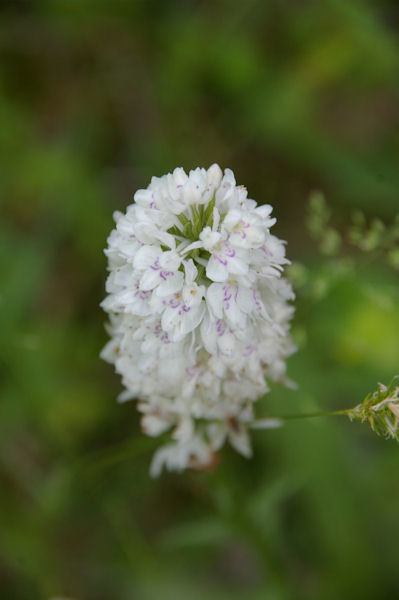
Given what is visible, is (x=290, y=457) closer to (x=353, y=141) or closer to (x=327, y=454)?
(x=327, y=454)

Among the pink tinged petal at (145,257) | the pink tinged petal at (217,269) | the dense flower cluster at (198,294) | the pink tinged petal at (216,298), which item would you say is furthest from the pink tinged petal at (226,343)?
the pink tinged petal at (145,257)

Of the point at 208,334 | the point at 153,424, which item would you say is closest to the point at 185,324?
the point at 208,334

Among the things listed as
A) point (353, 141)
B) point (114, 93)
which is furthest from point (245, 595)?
point (114, 93)

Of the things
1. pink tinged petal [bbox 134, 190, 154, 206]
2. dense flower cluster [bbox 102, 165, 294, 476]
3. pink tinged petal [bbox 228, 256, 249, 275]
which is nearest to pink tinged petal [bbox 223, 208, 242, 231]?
dense flower cluster [bbox 102, 165, 294, 476]

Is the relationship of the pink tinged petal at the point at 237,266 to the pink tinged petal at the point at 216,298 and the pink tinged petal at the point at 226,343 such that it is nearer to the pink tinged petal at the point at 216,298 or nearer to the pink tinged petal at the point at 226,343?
the pink tinged petal at the point at 216,298

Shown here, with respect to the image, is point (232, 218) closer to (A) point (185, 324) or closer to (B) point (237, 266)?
(B) point (237, 266)

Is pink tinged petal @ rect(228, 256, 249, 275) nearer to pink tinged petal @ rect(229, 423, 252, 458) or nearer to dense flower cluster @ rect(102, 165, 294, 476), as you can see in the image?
dense flower cluster @ rect(102, 165, 294, 476)
